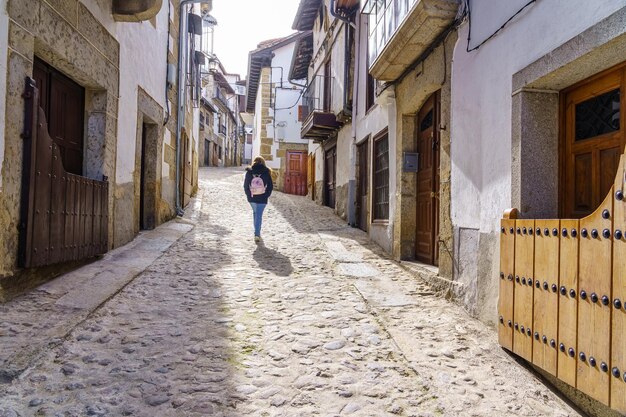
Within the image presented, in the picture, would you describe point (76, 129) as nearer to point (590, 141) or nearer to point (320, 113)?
point (590, 141)

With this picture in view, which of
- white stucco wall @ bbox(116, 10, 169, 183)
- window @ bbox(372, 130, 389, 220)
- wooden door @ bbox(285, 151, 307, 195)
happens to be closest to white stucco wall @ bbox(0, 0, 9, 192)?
white stucco wall @ bbox(116, 10, 169, 183)

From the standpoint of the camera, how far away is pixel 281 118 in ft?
62.0

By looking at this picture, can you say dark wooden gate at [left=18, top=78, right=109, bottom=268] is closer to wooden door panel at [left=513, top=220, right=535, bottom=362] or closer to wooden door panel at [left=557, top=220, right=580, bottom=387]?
wooden door panel at [left=513, top=220, right=535, bottom=362]

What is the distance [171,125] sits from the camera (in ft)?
28.6

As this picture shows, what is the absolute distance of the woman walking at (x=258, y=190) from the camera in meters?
7.24

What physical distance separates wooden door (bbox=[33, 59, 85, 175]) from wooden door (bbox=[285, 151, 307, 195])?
14.0 meters

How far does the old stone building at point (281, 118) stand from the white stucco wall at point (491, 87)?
14313 mm

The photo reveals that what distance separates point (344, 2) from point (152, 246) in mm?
6194

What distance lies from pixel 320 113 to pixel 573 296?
9285 millimetres

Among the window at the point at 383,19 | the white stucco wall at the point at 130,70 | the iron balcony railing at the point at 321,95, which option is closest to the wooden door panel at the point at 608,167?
the window at the point at 383,19

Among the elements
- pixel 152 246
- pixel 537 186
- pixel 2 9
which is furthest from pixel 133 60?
pixel 537 186

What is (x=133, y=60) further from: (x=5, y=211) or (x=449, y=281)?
(x=449, y=281)

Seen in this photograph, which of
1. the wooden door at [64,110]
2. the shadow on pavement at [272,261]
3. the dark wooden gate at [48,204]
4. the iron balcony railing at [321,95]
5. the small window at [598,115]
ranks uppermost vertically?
the iron balcony railing at [321,95]

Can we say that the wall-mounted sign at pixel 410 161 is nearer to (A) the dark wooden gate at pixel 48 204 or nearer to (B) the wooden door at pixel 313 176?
(A) the dark wooden gate at pixel 48 204
